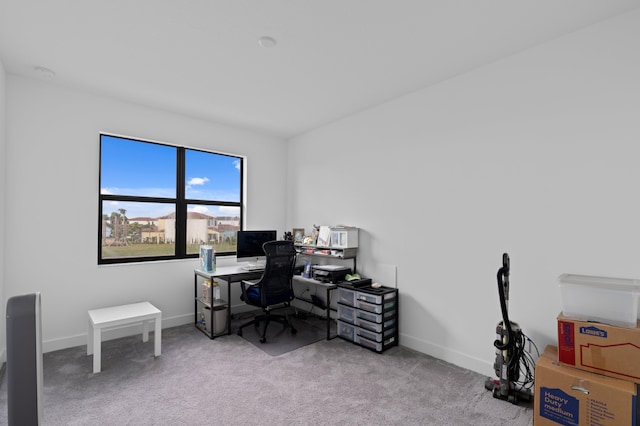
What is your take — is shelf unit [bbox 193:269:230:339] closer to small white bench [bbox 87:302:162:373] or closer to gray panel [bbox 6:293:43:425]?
small white bench [bbox 87:302:162:373]

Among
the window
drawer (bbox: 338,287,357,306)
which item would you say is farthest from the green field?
drawer (bbox: 338,287,357,306)

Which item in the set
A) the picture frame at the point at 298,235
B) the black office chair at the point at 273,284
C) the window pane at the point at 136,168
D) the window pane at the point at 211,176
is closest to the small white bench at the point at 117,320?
the black office chair at the point at 273,284

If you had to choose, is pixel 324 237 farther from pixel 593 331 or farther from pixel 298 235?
pixel 593 331

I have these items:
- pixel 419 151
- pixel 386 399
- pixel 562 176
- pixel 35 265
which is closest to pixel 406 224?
pixel 419 151

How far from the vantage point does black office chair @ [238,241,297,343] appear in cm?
366

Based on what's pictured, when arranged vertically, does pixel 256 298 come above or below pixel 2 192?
below

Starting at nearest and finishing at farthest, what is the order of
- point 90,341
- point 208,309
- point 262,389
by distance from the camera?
point 262,389 → point 90,341 → point 208,309

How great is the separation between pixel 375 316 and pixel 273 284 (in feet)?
4.00

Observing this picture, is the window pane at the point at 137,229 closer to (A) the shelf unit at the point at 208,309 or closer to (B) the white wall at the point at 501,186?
(A) the shelf unit at the point at 208,309

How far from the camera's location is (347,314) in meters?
3.61

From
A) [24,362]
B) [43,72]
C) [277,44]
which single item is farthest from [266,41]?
[24,362]

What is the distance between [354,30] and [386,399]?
2749mm

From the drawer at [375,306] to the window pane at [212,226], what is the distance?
7.14 ft

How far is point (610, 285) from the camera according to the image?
1984 millimetres
